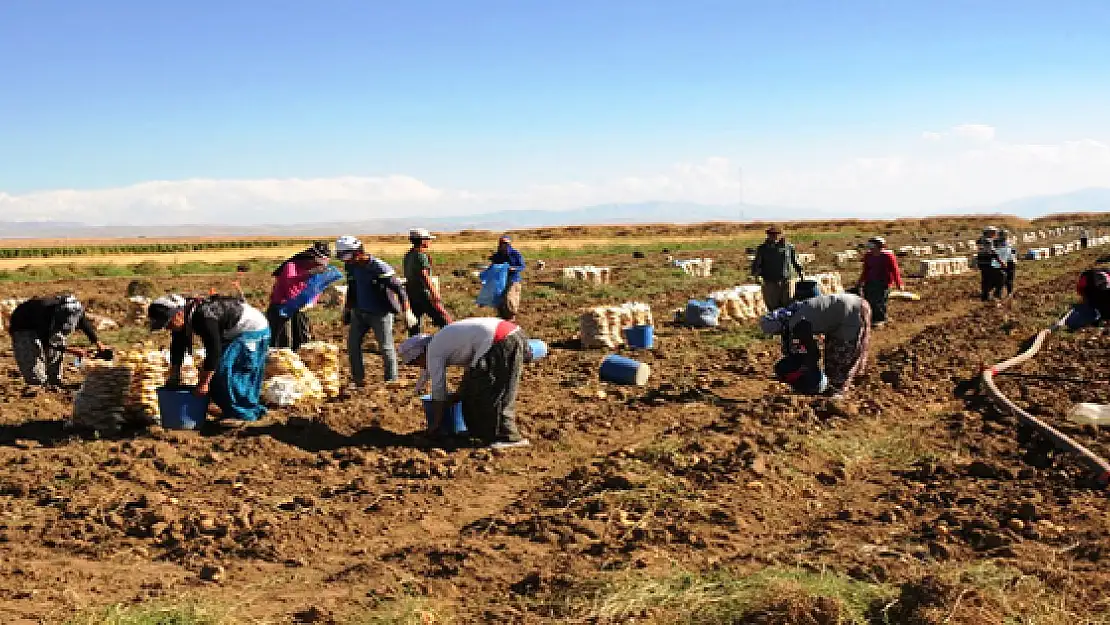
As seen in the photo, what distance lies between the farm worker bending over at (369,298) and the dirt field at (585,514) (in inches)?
20.2

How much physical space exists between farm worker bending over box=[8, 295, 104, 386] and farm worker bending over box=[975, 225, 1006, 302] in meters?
13.7

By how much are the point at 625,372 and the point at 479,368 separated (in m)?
3.01

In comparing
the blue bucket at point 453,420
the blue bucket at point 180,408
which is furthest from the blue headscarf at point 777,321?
the blue bucket at point 180,408

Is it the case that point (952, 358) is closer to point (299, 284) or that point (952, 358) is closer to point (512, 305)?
point (512, 305)

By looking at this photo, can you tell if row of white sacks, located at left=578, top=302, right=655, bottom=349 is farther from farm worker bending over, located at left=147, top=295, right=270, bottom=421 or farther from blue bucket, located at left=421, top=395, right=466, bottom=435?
farm worker bending over, located at left=147, top=295, right=270, bottom=421

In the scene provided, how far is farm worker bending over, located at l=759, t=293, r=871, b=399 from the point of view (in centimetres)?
783

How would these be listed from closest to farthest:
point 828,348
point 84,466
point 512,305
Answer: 1. point 84,466
2. point 828,348
3. point 512,305

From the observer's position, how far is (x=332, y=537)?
18.0ft

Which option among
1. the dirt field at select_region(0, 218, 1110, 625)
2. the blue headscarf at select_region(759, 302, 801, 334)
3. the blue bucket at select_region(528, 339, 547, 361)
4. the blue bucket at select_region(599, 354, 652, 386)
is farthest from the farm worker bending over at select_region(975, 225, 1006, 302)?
the blue headscarf at select_region(759, 302, 801, 334)

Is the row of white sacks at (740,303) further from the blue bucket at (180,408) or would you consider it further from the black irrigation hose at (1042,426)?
the blue bucket at (180,408)

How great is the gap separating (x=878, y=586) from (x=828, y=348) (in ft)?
14.1

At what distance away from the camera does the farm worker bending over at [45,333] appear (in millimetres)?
8766

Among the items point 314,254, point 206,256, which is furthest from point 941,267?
point 206,256

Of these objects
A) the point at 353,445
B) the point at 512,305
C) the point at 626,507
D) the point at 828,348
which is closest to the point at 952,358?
the point at 828,348
